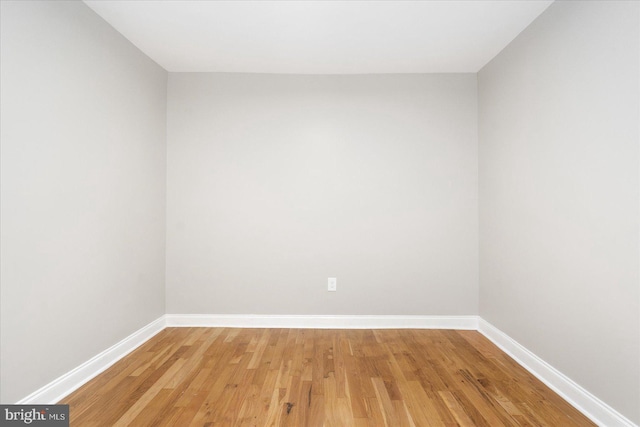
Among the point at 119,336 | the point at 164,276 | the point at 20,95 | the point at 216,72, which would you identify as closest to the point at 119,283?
the point at 119,336

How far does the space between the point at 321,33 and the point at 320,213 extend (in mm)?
1585

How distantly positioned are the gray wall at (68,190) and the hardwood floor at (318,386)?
0.39 m

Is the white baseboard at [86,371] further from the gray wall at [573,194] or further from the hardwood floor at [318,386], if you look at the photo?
the gray wall at [573,194]

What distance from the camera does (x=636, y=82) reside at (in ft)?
5.54

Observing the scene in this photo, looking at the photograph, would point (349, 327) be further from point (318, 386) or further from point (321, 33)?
point (321, 33)

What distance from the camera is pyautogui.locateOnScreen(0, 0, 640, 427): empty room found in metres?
1.90

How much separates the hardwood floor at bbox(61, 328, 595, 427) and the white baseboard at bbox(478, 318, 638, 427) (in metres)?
0.05

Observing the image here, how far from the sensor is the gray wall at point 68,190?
183 cm

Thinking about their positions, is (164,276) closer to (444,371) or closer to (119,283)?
(119,283)

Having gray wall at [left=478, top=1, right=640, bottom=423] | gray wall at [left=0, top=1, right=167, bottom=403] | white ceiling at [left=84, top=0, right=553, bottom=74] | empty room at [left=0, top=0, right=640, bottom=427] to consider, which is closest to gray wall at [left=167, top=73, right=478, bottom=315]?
empty room at [left=0, top=0, right=640, bottom=427]

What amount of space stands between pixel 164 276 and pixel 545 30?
3.70m

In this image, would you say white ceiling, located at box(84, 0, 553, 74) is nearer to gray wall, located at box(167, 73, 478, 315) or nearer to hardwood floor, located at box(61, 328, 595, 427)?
gray wall, located at box(167, 73, 478, 315)

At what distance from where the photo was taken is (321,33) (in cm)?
270

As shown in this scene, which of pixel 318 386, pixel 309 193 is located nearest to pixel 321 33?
pixel 309 193
